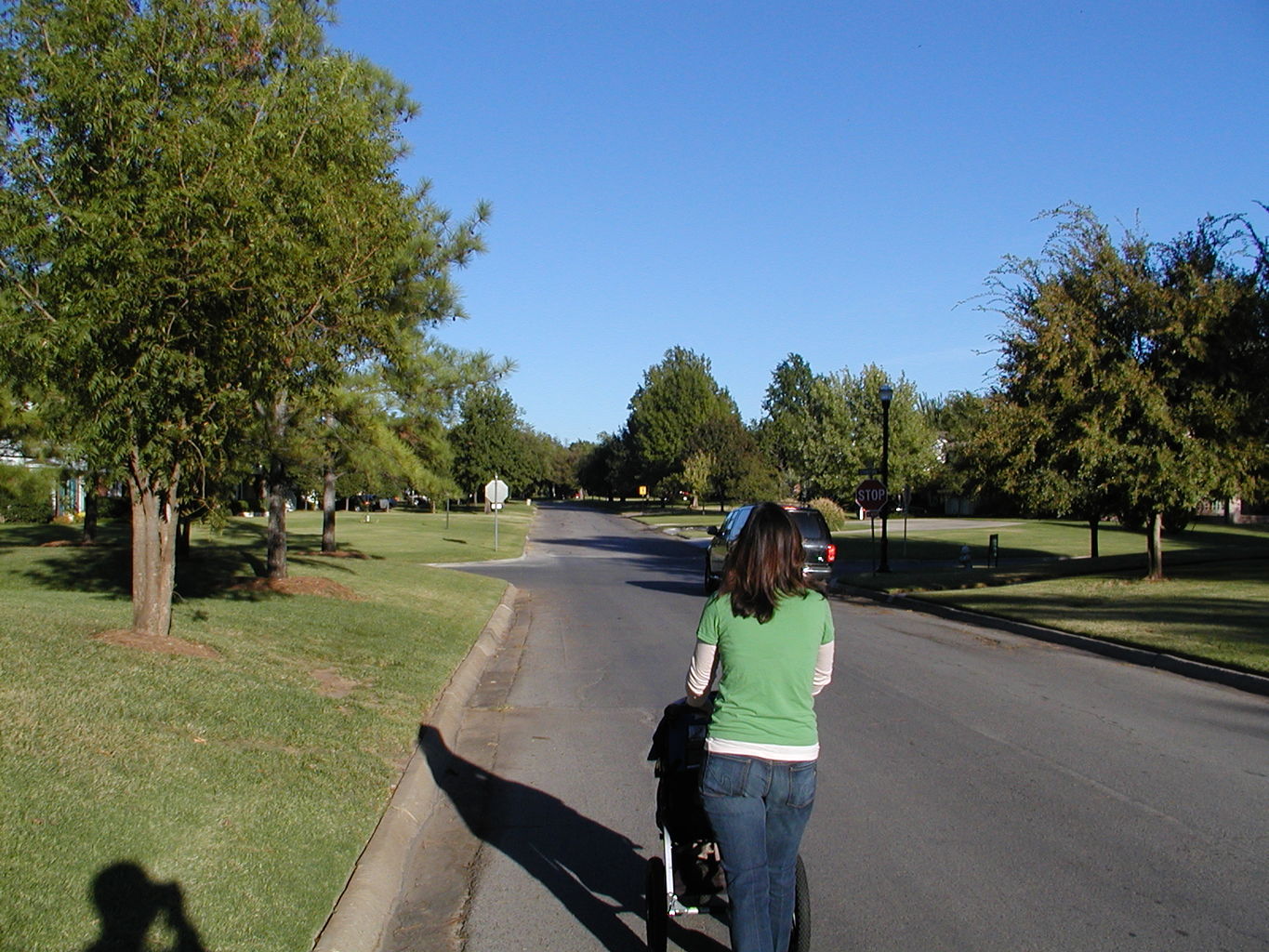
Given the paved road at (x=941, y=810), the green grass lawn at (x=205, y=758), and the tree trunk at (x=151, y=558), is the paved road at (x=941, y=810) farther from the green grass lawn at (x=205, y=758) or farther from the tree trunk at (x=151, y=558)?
the tree trunk at (x=151, y=558)

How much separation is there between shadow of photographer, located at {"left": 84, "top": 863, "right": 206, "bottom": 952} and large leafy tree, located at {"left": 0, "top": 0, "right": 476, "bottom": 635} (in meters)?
5.06

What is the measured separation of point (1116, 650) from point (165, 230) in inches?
459

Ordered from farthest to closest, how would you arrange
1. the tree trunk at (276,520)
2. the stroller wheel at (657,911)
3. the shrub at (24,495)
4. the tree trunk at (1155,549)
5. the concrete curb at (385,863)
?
1. the shrub at (24,495)
2. the tree trunk at (1155,549)
3. the tree trunk at (276,520)
4. the concrete curb at (385,863)
5. the stroller wheel at (657,911)

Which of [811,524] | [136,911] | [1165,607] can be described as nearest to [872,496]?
[811,524]

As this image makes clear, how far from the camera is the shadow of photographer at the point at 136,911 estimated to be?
4051 mm

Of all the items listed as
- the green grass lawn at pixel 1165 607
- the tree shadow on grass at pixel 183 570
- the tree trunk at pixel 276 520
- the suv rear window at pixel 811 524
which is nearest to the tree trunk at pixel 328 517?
the tree shadow on grass at pixel 183 570

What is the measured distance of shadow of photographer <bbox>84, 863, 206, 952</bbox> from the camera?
4.05 m

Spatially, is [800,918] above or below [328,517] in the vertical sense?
below

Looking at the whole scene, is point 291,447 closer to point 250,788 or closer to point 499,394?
point 250,788

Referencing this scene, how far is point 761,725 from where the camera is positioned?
3.84 metres

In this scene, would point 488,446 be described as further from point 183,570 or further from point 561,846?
point 561,846

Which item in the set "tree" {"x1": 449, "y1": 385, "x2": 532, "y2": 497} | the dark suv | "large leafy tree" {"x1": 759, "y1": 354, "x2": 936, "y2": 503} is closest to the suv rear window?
the dark suv

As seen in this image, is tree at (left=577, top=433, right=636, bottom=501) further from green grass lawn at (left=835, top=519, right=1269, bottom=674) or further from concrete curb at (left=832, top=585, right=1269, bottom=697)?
concrete curb at (left=832, top=585, right=1269, bottom=697)

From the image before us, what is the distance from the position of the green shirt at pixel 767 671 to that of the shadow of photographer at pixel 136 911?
7.31 ft
